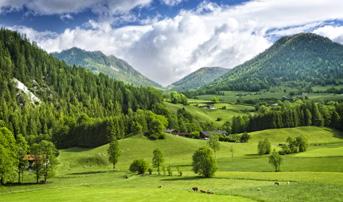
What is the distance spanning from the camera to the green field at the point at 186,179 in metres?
75.1

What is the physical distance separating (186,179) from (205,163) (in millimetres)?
7713

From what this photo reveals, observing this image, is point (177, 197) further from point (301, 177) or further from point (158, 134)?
point (158, 134)

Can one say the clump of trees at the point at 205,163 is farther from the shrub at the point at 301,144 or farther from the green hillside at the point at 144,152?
the shrub at the point at 301,144

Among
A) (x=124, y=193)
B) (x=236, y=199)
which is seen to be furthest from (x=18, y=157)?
(x=236, y=199)

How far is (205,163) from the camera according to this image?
115375 millimetres

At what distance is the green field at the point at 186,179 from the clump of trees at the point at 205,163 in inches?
90.3

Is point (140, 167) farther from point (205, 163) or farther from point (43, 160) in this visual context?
point (43, 160)

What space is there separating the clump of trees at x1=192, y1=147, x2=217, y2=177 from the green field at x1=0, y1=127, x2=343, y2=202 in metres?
2.29

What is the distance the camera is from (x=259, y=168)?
129m

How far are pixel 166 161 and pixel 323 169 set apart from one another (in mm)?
Answer: 62030

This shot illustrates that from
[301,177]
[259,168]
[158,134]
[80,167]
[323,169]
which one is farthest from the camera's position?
[158,134]

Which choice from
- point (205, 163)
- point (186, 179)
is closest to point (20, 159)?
point (186, 179)

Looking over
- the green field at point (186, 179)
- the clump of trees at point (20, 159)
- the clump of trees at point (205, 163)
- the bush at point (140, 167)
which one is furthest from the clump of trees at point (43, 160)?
the clump of trees at point (205, 163)

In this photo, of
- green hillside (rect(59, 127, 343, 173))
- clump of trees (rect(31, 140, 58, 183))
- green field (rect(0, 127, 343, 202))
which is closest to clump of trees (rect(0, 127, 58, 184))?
clump of trees (rect(31, 140, 58, 183))
